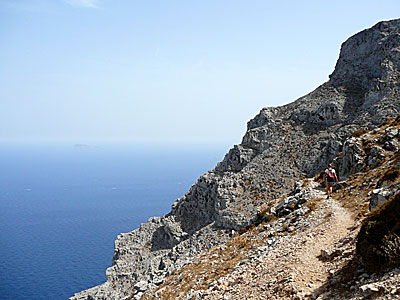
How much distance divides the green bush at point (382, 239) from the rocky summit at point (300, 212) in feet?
0.13

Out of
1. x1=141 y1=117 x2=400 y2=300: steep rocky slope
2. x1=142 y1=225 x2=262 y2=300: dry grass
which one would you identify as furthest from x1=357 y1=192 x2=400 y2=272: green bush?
x1=142 y1=225 x2=262 y2=300: dry grass

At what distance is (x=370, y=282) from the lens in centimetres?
1037

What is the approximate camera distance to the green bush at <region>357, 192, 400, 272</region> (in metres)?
10.3

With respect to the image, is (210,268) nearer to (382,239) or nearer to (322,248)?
(322,248)

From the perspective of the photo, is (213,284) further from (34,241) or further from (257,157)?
(34,241)

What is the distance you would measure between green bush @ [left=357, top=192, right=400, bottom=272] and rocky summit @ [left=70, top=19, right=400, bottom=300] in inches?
1.6

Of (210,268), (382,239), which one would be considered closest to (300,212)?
(210,268)

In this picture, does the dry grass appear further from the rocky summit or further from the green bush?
the green bush

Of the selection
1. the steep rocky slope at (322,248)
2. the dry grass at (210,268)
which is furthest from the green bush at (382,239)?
the dry grass at (210,268)

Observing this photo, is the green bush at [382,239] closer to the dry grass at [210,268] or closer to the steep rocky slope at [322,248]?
the steep rocky slope at [322,248]

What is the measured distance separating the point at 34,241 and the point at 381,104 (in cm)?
17236

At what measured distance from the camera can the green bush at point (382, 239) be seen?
10.3m

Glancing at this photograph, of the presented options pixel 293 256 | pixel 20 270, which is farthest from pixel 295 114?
pixel 20 270

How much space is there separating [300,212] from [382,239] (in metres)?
12.8
